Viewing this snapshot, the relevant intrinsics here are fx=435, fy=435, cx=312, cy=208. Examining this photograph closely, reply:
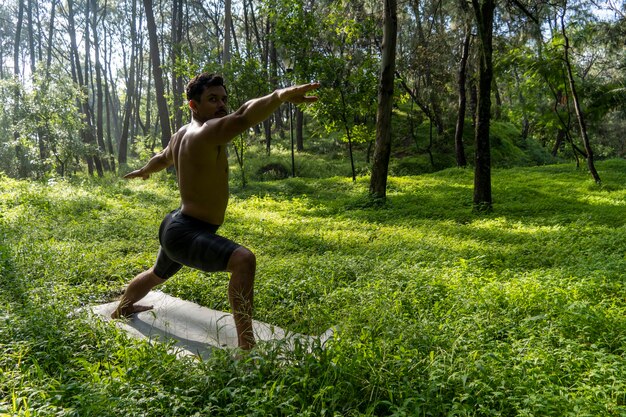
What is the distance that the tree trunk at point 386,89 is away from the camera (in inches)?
394

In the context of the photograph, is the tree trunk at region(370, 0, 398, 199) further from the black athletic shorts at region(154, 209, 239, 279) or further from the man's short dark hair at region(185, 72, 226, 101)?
the black athletic shorts at region(154, 209, 239, 279)

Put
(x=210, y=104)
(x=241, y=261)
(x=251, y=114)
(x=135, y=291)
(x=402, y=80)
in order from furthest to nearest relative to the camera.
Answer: (x=402, y=80) → (x=135, y=291) → (x=210, y=104) → (x=241, y=261) → (x=251, y=114)

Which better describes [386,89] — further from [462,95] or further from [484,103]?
[462,95]

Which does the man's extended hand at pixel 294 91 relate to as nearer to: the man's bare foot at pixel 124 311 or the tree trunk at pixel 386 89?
the man's bare foot at pixel 124 311

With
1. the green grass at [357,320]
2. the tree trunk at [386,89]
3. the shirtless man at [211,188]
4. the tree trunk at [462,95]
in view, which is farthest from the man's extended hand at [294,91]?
the tree trunk at [462,95]

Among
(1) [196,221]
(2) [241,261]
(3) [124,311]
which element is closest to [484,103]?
(1) [196,221]

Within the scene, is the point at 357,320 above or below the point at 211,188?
below

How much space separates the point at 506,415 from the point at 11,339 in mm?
3123

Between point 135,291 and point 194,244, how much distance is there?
1.12m

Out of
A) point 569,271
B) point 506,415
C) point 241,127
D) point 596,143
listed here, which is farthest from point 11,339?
point 596,143

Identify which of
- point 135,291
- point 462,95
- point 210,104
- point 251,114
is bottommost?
point 135,291

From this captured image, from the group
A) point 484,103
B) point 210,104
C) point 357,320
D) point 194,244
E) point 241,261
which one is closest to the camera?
point 241,261

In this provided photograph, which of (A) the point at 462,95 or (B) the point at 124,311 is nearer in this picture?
(B) the point at 124,311

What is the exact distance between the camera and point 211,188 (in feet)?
10.3
